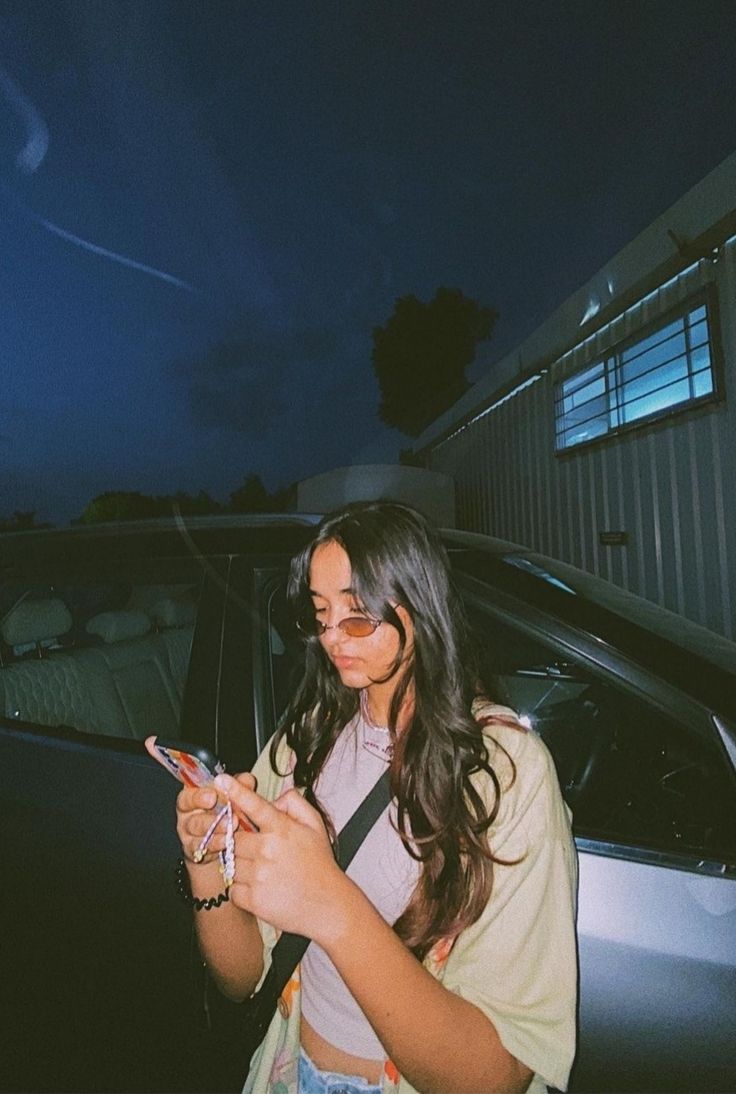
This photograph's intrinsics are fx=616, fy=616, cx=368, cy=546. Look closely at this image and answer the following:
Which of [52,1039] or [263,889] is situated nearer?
[263,889]

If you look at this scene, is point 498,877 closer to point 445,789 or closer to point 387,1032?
point 445,789

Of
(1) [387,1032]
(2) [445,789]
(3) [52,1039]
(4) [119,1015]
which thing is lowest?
(3) [52,1039]

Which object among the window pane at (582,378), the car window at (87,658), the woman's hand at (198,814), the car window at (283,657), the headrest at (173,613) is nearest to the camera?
the woman's hand at (198,814)

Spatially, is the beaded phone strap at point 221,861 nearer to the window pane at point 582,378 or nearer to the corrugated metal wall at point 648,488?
the corrugated metal wall at point 648,488

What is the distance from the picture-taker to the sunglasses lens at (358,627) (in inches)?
40.9

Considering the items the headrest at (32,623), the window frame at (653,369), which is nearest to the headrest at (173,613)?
the headrest at (32,623)

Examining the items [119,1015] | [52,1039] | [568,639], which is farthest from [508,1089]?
[52,1039]

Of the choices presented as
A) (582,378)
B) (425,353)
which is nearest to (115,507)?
(425,353)

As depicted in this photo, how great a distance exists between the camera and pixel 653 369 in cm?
497

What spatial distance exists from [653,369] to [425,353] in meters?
19.0

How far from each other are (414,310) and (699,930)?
24.0m

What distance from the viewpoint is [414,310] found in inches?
912

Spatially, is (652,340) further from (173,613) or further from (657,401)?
(173,613)

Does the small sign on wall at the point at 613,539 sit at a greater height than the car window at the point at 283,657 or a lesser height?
greater
